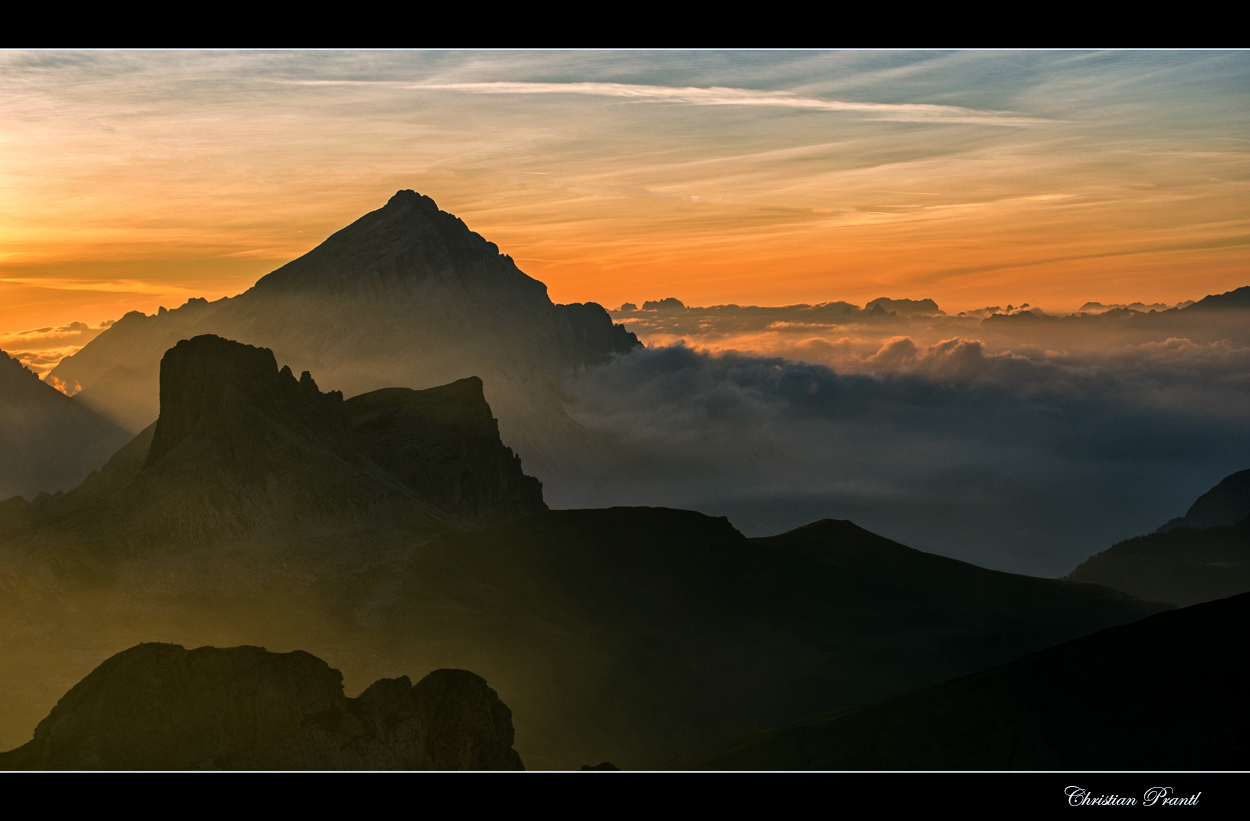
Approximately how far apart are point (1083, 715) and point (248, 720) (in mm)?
57455

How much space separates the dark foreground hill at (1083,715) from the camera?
2869 inches

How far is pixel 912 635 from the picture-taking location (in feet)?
605

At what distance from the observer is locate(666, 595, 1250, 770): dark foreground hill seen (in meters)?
72.9

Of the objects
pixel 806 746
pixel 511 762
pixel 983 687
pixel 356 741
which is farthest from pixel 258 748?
pixel 983 687

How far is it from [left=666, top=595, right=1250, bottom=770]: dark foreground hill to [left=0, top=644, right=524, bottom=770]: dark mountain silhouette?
889 inches

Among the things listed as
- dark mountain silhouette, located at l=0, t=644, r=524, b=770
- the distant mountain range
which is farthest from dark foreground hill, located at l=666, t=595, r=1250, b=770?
the distant mountain range

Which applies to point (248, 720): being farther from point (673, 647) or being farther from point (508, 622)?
point (673, 647)

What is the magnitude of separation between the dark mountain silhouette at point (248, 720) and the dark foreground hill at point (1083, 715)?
2258cm

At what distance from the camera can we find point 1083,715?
7806 centimetres

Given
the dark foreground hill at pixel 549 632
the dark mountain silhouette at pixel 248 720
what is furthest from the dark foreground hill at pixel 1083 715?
the dark foreground hill at pixel 549 632

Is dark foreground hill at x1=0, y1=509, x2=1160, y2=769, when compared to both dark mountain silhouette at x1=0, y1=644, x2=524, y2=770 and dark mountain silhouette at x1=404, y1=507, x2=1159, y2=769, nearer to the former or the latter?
dark mountain silhouette at x1=404, y1=507, x2=1159, y2=769

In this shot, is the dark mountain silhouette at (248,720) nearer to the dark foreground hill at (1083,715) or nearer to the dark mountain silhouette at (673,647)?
the dark foreground hill at (1083,715)

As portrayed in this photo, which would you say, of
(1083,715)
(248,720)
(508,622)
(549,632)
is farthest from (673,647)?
(248,720)

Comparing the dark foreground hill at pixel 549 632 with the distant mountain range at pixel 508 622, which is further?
the distant mountain range at pixel 508 622
